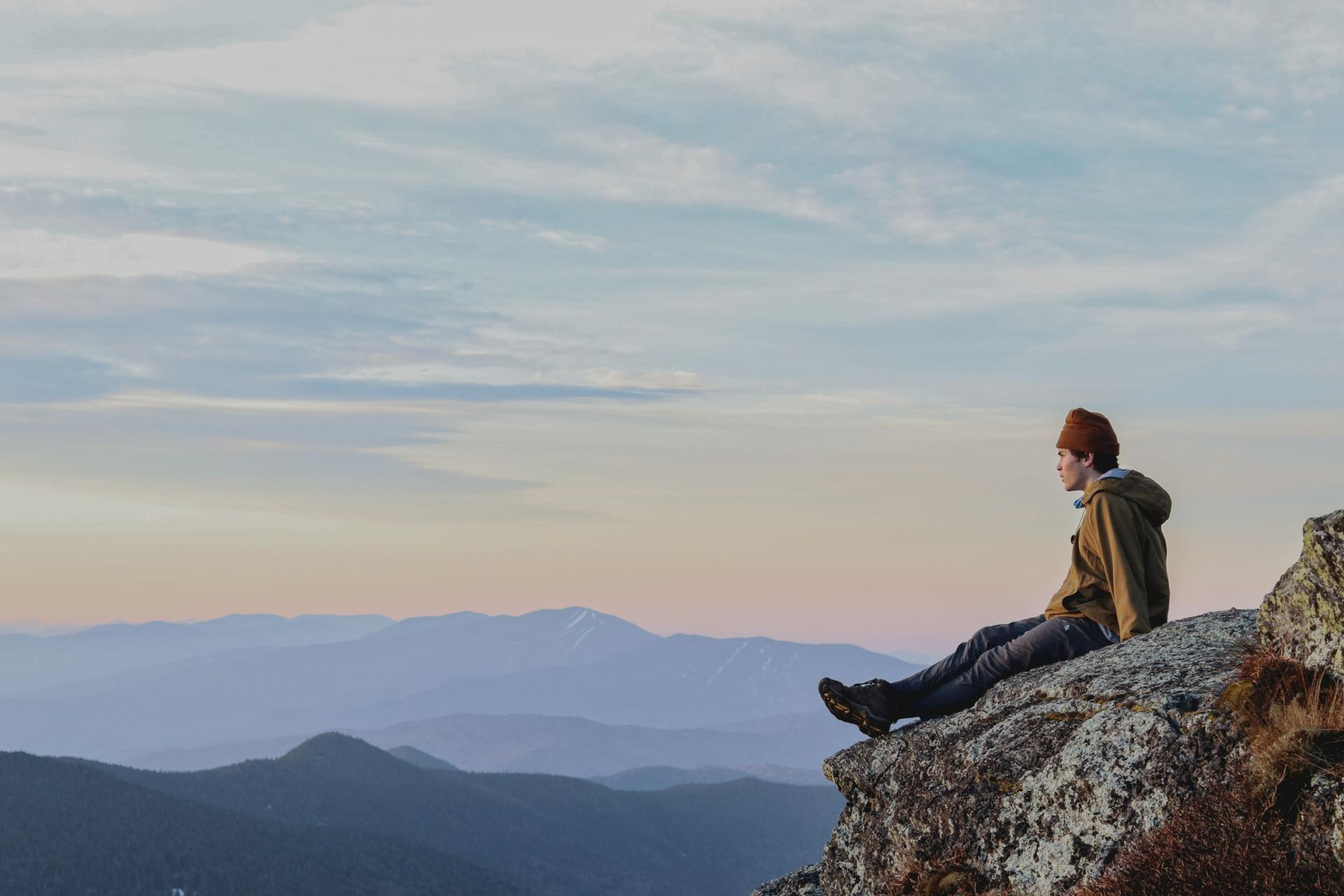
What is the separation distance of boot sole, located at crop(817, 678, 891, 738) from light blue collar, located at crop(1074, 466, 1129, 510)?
306 cm

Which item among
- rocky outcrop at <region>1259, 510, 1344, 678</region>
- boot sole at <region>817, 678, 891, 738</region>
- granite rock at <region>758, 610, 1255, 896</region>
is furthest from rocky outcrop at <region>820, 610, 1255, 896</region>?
rocky outcrop at <region>1259, 510, 1344, 678</region>

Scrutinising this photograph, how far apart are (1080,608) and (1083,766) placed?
311 centimetres

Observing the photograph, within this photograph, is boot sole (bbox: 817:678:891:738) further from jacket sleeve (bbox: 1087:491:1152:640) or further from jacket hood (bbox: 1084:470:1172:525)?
jacket hood (bbox: 1084:470:1172:525)

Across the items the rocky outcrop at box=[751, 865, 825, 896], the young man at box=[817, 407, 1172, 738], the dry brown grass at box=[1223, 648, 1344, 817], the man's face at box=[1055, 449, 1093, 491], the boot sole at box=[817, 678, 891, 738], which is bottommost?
the rocky outcrop at box=[751, 865, 825, 896]

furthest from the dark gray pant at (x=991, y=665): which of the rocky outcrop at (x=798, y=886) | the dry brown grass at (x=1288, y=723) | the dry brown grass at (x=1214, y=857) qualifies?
the dry brown grass at (x=1214, y=857)

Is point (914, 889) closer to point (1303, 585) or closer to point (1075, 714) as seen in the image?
point (1075, 714)

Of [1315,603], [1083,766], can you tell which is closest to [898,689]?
[1083,766]

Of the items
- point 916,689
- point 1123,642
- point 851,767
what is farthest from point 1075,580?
point 851,767

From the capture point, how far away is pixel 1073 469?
1252 cm

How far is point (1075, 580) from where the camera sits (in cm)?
1244

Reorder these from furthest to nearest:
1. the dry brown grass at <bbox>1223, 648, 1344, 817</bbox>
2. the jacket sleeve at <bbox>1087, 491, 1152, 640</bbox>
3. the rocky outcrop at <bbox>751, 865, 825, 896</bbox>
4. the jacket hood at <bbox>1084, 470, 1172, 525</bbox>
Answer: the rocky outcrop at <bbox>751, 865, 825, 896</bbox> < the jacket hood at <bbox>1084, 470, 1172, 525</bbox> < the jacket sleeve at <bbox>1087, 491, 1152, 640</bbox> < the dry brown grass at <bbox>1223, 648, 1344, 817</bbox>

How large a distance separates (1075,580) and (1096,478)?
43.2 inches

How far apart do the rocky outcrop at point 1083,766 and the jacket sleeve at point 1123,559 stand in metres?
0.23

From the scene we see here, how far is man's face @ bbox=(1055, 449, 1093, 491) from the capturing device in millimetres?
12453
